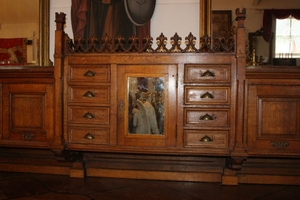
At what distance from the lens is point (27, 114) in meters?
2.18

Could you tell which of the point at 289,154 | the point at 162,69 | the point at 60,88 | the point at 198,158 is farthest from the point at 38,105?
the point at 289,154

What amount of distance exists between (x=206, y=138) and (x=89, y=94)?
86 centimetres

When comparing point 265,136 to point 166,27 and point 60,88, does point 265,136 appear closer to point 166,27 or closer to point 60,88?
point 166,27

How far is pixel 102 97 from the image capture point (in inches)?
80.6

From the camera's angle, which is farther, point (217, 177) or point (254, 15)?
point (254, 15)

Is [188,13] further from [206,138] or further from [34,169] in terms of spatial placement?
[34,169]

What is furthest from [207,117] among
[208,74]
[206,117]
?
[208,74]

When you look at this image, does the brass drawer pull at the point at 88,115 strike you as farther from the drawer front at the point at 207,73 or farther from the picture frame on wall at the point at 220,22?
the picture frame on wall at the point at 220,22

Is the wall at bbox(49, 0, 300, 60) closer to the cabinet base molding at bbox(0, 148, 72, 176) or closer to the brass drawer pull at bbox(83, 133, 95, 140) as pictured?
the brass drawer pull at bbox(83, 133, 95, 140)

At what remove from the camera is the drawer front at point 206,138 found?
1.97 metres

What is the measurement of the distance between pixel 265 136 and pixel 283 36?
1177mm

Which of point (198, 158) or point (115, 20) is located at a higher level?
point (115, 20)

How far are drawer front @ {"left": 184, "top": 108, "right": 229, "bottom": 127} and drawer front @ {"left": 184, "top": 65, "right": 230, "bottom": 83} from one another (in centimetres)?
20

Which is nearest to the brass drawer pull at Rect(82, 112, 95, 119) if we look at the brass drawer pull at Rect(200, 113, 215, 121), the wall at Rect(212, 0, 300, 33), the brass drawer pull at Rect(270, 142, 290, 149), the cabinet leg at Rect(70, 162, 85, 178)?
the cabinet leg at Rect(70, 162, 85, 178)
